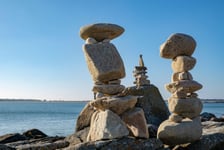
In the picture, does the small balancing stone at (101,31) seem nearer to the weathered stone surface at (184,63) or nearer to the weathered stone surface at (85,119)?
the weathered stone surface at (184,63)

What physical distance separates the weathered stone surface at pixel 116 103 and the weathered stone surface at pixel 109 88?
0.18 meters

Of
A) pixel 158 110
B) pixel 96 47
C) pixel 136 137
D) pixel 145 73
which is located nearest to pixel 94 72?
pixel 96 47

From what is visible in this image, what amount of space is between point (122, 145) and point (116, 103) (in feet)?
3.36

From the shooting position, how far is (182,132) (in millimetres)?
9188

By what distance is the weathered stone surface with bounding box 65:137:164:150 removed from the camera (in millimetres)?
7723

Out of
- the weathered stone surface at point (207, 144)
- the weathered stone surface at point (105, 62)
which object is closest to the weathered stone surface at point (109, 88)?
the weathered stone surface at point (105, 62)

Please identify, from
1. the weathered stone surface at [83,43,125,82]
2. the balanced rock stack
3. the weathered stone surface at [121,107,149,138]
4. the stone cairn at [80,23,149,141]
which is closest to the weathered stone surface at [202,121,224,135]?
the weathered stone surface at [121,107,149,138]

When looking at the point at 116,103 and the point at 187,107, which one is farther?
the point at 187,107

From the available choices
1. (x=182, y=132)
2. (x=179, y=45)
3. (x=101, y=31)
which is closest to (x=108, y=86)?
(x=101, y=31)

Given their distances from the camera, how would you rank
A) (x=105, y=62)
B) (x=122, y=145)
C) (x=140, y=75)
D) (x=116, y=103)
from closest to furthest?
(x=122, y=145) → (x=116, y=103) → (x=105, y=62) → (x=140, y=75)

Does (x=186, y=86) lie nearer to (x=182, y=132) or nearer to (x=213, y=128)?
(x=182, y=132)

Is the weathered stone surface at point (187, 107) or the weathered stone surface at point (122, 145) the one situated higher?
the weathered stone surface at point (187, 107)

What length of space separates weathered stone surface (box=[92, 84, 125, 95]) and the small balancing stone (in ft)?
3.76

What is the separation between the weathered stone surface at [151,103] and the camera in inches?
570
